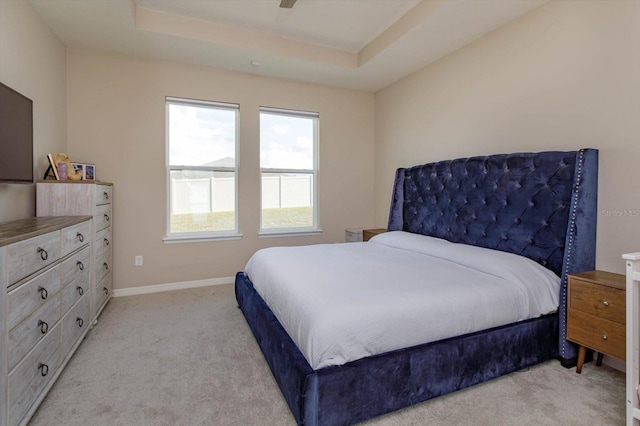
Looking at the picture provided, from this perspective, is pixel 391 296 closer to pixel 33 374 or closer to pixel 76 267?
pixel 33 374

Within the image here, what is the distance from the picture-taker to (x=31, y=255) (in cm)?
157

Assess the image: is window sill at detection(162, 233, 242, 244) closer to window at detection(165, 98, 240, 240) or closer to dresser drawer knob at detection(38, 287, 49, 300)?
window at detection(165, 98, 240, 240)

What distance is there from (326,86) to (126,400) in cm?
401

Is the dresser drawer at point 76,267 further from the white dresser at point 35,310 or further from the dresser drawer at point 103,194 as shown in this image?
the dresser drawer at point 103,194

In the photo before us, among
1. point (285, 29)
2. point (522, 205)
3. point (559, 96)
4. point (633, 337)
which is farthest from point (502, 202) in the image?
point (285, 29)

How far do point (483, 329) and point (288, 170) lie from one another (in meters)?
3.09

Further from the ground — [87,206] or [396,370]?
[87,206]

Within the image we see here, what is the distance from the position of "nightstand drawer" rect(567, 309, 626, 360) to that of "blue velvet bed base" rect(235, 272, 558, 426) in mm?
117

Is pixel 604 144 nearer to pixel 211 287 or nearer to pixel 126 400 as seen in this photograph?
pixel 126 400

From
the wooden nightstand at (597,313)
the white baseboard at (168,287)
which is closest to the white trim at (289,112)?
the white baseboard at (168,287)

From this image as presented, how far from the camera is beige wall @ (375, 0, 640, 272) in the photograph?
6.57ft

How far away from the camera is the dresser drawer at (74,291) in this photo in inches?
79.0

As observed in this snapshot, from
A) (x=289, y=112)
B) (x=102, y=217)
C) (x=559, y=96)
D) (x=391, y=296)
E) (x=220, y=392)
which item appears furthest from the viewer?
(x=289, y=112)

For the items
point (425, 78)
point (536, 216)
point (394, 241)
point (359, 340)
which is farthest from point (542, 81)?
point (359, 340)
